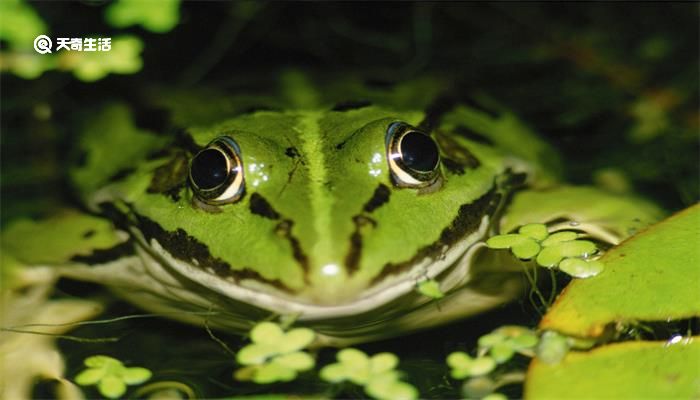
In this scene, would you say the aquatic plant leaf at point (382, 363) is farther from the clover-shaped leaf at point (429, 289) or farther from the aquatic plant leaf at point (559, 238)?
the aquatic plant leaf at point (559, 238)

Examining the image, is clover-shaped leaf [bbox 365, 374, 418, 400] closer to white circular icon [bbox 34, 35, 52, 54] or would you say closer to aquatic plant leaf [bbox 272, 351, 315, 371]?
aquatic plant leaf [bbox 272, 351, 315, 371]

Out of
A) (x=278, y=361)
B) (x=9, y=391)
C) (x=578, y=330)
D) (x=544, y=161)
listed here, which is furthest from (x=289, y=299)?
(x=544, y=161)

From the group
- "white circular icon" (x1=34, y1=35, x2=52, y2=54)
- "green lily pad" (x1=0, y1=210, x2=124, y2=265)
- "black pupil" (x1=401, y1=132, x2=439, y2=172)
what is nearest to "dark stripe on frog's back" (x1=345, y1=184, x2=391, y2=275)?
"black pupil" (x1=401, y1=132, x2=439, y2=172)

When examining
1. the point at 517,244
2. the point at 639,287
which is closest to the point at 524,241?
the point at 517,244

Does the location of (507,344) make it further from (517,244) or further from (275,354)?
(275,354)

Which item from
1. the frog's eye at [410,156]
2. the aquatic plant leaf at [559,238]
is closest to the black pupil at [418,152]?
the frog's eye at [410,156]

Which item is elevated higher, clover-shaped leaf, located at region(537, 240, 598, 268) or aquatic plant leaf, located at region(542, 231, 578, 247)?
aquatic plant leaf, located at region(542, 231, 578, 247)
